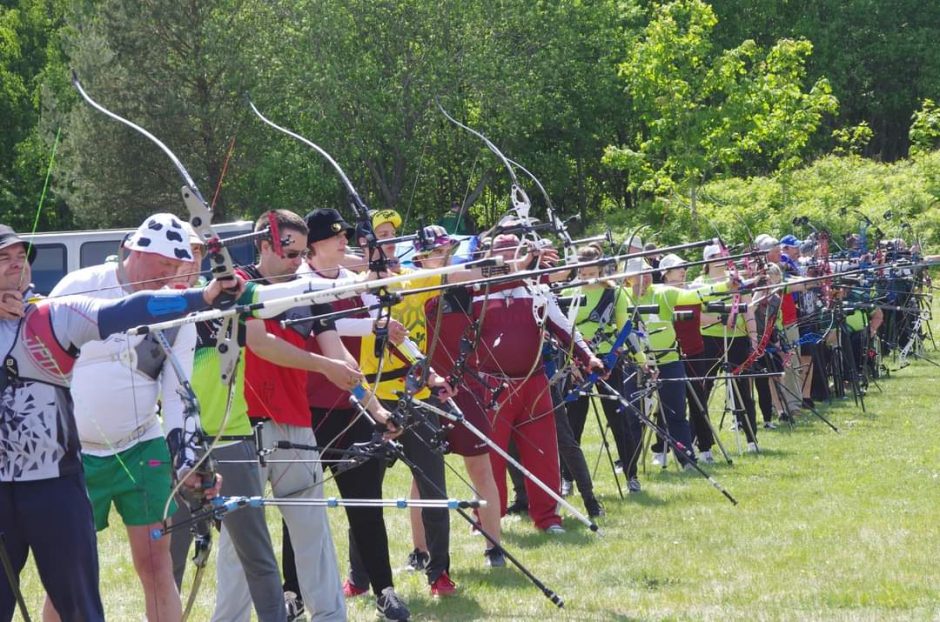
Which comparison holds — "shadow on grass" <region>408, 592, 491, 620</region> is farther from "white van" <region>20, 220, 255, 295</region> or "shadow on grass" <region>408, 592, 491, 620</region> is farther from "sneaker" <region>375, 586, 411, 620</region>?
"white van" <region>20, 220, 255, 295</region>

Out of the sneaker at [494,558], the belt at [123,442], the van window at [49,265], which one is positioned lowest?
the sneaker at [494,558]

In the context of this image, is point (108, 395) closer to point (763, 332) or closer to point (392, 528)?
point (392, 528)

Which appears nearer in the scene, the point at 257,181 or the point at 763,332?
the point at 763,332

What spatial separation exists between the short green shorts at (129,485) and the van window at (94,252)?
41.4ft

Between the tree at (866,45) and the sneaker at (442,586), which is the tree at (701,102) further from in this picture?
the sneaker at (442,586)

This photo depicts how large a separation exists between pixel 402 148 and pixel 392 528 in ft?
73.3

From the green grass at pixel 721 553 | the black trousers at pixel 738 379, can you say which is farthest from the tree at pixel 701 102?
the green grass at pixel 721 553

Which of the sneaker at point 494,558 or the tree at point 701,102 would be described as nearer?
the sneaker at point 494,558

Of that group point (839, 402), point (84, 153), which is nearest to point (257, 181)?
point (84, 153)

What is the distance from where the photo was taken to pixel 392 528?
28.1ft

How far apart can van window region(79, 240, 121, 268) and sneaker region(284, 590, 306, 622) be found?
11658mm

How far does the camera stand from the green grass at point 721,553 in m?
6.28

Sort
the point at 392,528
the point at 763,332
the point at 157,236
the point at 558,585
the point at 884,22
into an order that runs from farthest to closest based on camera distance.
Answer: the point at 884,22 → the point at 763,332 → the point at 392,528 → the point at 558,585 → the point at 157,236

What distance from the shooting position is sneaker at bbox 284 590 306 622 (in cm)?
612
